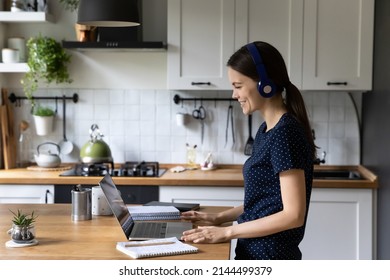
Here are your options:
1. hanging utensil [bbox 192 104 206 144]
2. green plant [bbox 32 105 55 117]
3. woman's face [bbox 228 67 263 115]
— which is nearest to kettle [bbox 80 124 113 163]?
green plant [bbox 32 105 55 117]

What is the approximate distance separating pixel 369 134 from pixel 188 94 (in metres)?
1.29

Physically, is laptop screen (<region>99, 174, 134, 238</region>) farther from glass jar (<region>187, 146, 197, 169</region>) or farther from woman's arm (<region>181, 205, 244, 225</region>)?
glass jar (<region>187, 146, 197, 169</region>)

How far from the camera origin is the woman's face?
8.04 ft

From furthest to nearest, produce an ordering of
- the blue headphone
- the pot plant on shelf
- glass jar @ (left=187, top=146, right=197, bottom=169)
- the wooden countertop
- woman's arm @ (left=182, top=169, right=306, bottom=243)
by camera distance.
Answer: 1. glass jar @ (left=187, top=146, right=197, bottom=169)
2. the pot plant on shelf
3. the wooden countertop
4. the blue headphone
5. woman's arm @ (left=182, top=169, right=306, bottom=243)

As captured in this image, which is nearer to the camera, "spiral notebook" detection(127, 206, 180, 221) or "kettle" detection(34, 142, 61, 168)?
"spiral notebook" detection(127, 206, 180, 221)

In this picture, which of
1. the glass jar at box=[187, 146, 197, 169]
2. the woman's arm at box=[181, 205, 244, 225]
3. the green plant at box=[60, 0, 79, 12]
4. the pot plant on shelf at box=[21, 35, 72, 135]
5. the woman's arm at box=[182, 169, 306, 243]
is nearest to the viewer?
the woman's arm at box=[182, 169, 306, 243]

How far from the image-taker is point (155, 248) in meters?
2.38

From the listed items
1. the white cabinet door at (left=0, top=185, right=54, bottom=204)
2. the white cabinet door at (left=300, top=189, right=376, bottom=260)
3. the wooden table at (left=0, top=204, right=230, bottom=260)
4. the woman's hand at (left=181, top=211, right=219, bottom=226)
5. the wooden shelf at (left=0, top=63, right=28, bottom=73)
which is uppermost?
the wooden shelf at (left=0, top=63, right=28, bottom=73)

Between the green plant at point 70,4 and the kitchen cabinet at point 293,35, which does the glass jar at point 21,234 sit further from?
the green plant at point 70,4

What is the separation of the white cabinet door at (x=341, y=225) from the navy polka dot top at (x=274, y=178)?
192 cm

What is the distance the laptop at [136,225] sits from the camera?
2598mm

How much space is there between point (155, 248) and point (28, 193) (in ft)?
7.55

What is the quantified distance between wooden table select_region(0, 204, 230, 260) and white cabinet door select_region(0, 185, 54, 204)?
53.9 inches

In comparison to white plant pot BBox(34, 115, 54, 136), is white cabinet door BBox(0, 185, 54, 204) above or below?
below
